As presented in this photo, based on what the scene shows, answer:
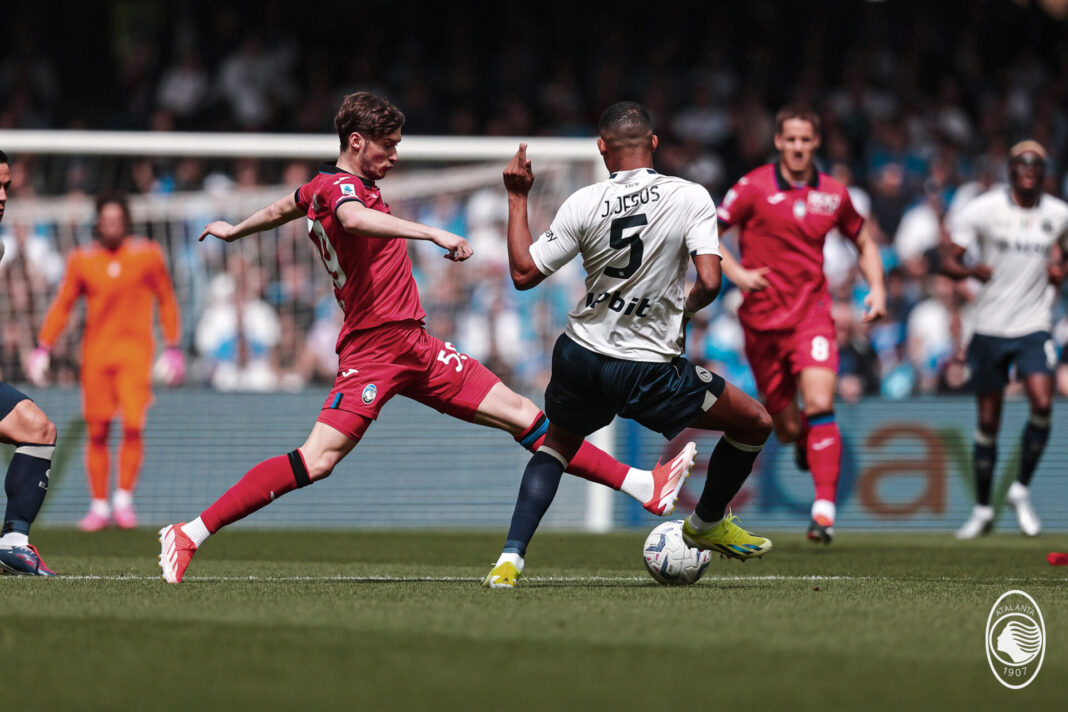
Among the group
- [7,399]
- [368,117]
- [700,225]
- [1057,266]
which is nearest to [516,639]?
[700,225]

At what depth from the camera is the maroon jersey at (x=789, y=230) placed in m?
9.11

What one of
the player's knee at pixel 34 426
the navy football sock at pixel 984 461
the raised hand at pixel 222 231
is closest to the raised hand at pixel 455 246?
the raised hand at pixel 222 231

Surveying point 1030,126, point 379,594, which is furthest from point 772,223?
point 1030,126

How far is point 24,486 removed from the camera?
21.9ft

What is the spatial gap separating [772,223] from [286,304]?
4.59 metres

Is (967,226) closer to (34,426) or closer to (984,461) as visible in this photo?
(984,461)

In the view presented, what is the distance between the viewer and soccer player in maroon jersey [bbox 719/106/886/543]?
896 centimetres

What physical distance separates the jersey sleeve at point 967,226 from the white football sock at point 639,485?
473 centimetres

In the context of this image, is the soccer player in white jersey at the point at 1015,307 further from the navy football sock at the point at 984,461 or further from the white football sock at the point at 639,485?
the white football sock at the point at 639,485

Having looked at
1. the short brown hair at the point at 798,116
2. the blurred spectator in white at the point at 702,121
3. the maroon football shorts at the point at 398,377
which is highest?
the blurred spectator in white at the point at 702,121

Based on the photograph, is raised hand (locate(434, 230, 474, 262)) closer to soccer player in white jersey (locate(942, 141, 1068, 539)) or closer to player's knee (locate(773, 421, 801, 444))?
player's knee (locate(773, 421, 801, 444))

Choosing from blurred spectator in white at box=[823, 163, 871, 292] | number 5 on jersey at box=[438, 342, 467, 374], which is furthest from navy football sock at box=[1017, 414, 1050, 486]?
number 5 on jersey at box=[438, 342, 467, 374]

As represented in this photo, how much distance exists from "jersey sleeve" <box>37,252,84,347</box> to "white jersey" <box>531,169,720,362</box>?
5766 mm

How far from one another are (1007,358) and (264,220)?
19.6 feet
